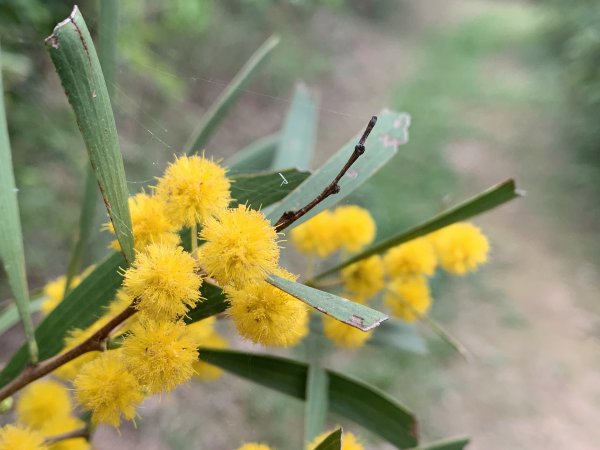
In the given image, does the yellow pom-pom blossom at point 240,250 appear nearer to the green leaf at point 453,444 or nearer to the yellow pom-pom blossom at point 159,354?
the yellow pom-pom blossom at point 159,354

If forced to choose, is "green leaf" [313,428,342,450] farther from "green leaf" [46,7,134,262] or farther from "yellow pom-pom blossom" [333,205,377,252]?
"yellow pom-pom blossom" [333,205,377,252]

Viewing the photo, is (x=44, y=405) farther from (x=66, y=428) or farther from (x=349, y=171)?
(x=349, y=171)

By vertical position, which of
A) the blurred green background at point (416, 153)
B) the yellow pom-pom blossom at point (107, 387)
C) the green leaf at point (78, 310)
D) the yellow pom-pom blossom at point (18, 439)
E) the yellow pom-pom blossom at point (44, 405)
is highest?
the blurred green background at point (416, 153)

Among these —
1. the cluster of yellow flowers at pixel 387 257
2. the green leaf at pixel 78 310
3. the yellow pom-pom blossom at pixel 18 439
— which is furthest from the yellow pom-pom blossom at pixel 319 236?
the yellow pom-pom blossom at pixel 18 439

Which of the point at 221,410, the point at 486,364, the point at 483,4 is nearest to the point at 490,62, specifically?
the point at 483,4

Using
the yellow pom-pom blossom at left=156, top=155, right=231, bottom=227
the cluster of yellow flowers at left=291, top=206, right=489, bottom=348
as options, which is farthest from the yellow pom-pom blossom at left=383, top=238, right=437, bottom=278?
the yellow pom-pom blossom at left=156, top=155, right=231, bottom=227

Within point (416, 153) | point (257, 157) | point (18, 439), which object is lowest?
point (18, 439)

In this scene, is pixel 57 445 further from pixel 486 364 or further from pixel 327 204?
pixel 486 364

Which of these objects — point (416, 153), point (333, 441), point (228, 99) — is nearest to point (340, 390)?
point (333, 441)
